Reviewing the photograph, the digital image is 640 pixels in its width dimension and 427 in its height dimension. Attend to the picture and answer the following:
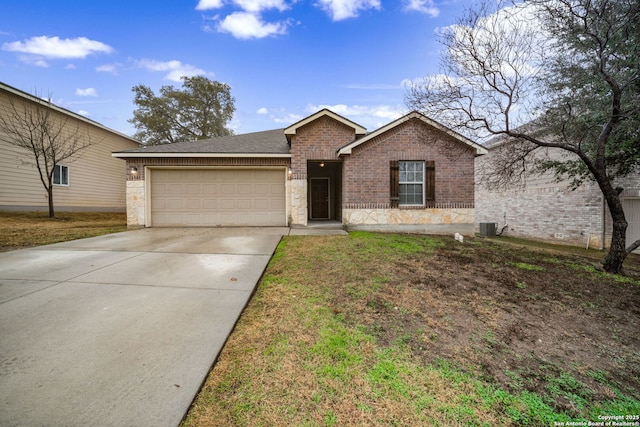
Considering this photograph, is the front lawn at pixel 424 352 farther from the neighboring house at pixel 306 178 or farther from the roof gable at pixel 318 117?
the roof gable at pixel 318 117

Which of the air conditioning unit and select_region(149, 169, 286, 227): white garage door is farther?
the air conditioning unit

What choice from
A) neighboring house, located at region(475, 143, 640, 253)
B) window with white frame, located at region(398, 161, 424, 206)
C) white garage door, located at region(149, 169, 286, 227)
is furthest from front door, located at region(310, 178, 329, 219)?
neighboring house, located at region(475, 143, 640, 253)

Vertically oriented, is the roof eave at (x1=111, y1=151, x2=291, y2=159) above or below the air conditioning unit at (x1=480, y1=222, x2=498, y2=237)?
above

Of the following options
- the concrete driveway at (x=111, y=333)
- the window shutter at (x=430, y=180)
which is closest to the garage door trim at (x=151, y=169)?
the concrete driveway at (x=111, y=333)

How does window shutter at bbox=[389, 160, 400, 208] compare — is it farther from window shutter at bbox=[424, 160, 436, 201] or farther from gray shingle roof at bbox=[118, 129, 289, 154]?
gray shingle roof at bbox=[118, 129, 289, 154]

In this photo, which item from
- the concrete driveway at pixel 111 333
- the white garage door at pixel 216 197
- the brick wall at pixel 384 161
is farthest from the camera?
the white garage door at pixel 216 197

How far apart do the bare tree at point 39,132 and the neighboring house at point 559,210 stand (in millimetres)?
19588

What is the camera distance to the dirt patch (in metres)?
2.27

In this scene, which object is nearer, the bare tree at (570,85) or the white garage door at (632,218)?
the bare tree at (570,85)

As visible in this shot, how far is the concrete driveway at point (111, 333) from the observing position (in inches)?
66.8

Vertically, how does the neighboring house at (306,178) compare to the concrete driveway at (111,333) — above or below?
above

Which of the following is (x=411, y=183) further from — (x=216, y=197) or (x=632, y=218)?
(x=632, y=218)

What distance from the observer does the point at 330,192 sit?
13.5 metres

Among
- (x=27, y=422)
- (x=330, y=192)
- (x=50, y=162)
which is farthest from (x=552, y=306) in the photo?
(x=50, y=162)
